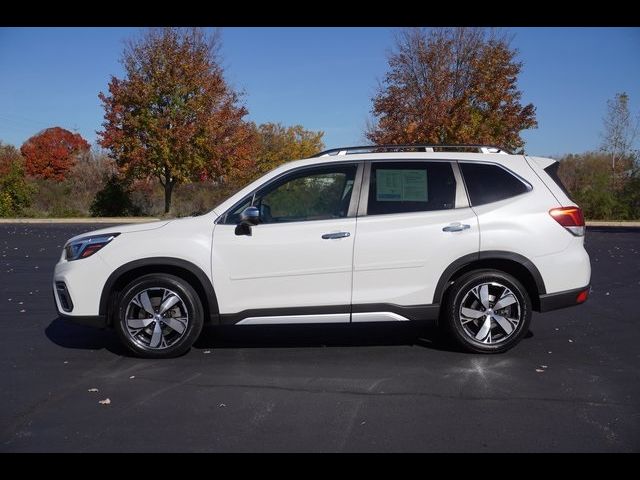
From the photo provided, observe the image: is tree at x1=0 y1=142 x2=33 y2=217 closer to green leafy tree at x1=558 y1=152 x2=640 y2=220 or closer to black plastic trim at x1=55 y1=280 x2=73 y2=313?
green leafy tree at x1=558 y1=152 x2=640 y2=220

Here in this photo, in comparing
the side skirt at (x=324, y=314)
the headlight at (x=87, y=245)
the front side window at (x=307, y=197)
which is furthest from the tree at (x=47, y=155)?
the side skirt at (x=324, y=314)

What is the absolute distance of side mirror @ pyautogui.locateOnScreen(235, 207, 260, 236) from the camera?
18.2 feet

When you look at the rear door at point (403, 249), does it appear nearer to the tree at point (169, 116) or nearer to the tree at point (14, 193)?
the tree at point (169, 116)

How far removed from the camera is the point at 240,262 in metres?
5.59

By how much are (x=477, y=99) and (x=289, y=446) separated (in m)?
23.8

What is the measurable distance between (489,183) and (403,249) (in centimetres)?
109

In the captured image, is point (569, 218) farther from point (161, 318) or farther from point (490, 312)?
point (161, 318)

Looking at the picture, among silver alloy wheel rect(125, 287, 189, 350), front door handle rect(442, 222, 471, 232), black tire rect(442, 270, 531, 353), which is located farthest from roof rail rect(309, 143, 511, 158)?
silver alloy wheel rect(125, 287, 189, 350)

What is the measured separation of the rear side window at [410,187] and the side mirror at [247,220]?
3.34 ft

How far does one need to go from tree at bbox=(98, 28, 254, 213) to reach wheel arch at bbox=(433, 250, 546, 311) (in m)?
24.0

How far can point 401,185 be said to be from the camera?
19.2 feet

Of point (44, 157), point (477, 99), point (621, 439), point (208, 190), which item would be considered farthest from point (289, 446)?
point (44, 157)

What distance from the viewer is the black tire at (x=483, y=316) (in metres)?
5.74
